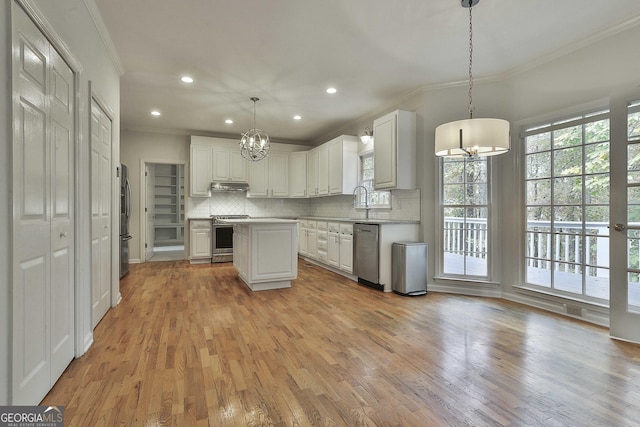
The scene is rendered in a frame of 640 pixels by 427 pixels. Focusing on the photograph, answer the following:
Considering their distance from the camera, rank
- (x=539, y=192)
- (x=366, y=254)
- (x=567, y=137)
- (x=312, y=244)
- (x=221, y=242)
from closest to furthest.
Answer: (x=567, y=137)
(x=539, y=192)
(x=366, y=254)
(x=312, y=244)
(x=221, y=242)

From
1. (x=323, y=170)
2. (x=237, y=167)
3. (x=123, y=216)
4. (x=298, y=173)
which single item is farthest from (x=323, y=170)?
(x=123, y=216)

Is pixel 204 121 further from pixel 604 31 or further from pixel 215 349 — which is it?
pixel 604 31

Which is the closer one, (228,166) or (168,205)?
(228,166)

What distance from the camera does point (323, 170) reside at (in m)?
6.43

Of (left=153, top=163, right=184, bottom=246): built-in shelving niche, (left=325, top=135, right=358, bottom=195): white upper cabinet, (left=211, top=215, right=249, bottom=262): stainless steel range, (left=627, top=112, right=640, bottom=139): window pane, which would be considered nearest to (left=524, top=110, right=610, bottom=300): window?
(left=627, top=112, right=640, bottom=139): window pane

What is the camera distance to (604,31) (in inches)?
113

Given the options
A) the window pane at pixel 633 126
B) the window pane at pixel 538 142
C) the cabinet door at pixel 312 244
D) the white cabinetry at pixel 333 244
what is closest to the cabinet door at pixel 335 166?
the white cabinetry at pixel 333 244

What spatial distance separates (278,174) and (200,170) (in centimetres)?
170

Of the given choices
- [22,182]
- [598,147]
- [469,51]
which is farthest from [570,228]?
[22,182]

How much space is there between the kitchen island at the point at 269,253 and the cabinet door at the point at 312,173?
2639 mm

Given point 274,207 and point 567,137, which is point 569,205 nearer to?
point 567,137

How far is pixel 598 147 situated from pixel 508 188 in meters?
0.92

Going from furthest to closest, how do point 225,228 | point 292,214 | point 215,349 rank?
point 292,214 → point 225,228 → point 215,349

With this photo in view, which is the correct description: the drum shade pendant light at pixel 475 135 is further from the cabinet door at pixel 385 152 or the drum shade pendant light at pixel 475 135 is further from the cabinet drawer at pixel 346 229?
the cabinet drawer at pixel 346 229
